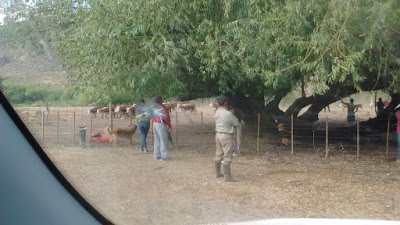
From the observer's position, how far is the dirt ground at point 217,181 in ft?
21.4

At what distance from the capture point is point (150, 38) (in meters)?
9.18

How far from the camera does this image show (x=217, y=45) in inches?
346

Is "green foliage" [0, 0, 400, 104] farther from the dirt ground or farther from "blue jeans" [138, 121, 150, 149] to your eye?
the dirt ground

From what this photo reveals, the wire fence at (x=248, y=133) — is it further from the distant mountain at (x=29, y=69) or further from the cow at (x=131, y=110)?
the distant mountain at (x=29, y=69)

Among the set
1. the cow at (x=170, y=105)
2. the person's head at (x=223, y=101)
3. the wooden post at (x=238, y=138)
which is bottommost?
the wooden post at (x=238, y=138)

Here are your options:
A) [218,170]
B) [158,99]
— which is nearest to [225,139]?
[218,170]

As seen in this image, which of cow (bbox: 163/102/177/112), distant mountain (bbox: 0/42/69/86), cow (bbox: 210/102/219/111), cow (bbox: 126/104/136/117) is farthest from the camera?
cow (bbox: 126/104/136/117)

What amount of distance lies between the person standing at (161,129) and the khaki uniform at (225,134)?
1355mm

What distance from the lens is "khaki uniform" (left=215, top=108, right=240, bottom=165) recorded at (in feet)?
26.9

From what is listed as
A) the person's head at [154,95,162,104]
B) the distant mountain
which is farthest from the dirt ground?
the distant mountain

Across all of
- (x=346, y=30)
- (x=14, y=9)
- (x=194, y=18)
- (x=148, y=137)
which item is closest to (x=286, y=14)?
(x=346, y=30)

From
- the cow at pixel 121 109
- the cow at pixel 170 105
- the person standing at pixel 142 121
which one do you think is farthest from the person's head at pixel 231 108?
the cow at pixel 121 109

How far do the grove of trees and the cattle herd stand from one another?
28 centimetres

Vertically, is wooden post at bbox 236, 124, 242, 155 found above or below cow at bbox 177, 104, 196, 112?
below
